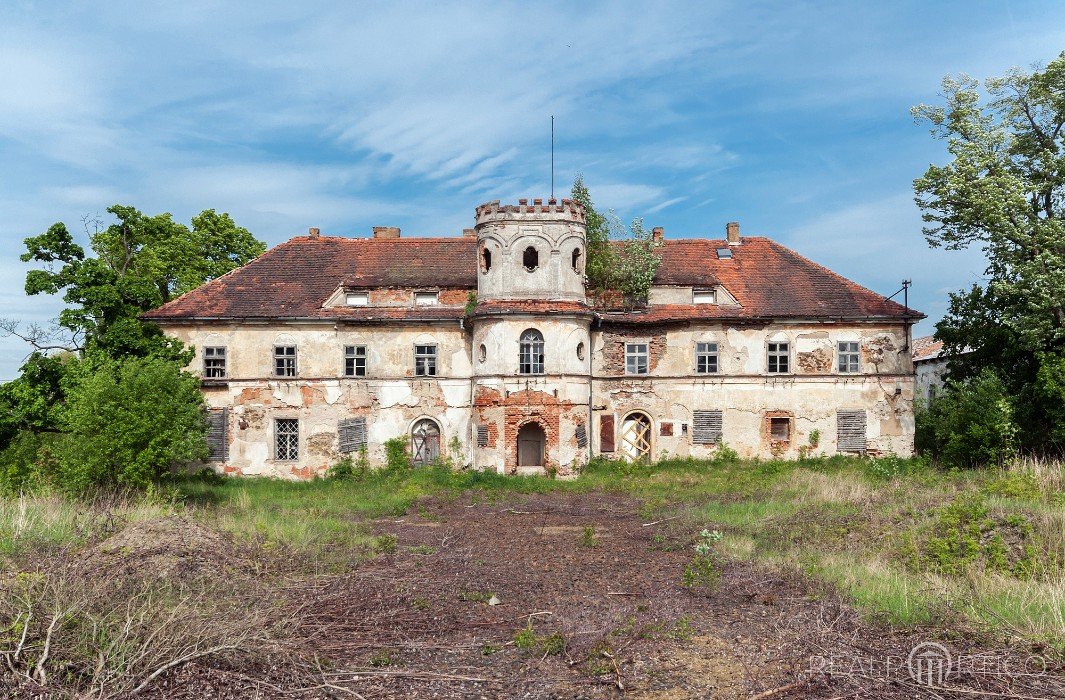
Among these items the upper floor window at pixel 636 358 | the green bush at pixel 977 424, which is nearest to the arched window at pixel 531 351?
the upper floor window at pixel 636 358

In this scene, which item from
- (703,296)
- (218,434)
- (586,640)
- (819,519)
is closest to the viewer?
(586,640)

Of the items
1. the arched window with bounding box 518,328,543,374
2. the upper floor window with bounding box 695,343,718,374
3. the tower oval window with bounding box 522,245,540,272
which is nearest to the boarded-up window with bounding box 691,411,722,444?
the upper floor window with bounding box 695,343,718,374

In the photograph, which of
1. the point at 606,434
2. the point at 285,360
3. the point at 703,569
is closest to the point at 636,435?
the point at 606,434

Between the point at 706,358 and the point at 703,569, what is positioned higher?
the point at 706,358

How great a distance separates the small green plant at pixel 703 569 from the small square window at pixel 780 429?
12.6m

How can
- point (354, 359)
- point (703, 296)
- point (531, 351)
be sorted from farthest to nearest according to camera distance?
point (703, 296) → point (354, 359) → point (531, 351)

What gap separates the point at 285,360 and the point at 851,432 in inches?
747

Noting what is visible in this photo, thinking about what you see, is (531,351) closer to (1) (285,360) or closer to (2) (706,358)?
(2) (706,358)

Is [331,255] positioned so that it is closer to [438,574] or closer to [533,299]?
[533,299]

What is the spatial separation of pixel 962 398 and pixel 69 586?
22.0 meters

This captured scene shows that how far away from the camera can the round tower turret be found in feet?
77.5

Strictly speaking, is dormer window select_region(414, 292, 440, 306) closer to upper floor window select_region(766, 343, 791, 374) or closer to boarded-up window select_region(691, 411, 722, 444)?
boarded-up window select_region(691, 411, 722, 444)

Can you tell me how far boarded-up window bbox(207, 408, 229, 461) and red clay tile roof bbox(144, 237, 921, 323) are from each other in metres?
3.22

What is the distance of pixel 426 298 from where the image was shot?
25422 mm
